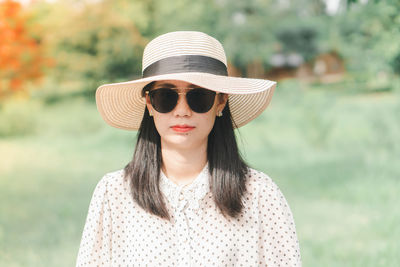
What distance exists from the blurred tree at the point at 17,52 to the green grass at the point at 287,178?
289 cm

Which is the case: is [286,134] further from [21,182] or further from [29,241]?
[29,241]

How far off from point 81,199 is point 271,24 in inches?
729

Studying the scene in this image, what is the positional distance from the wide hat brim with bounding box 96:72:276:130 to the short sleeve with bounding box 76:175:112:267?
0.37m

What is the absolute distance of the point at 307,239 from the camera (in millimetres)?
5250

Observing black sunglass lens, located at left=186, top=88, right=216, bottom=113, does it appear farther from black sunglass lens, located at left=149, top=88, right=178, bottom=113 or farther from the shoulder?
the shoulder

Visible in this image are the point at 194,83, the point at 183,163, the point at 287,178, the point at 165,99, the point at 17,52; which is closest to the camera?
the point at 194,83

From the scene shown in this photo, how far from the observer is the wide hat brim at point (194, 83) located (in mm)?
1688

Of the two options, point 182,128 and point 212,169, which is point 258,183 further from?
point 182,128

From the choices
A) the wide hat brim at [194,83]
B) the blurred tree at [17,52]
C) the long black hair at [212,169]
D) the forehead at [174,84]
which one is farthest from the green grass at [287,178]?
the blurred tree at [17,52]

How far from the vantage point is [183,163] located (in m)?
1.86

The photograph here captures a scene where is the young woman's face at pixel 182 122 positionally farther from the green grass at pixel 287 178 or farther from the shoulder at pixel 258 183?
the green grass at pixel 287 178

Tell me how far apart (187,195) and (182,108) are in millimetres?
315

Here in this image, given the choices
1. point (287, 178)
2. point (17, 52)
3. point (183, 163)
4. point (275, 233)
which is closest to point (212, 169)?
point (183, 163)

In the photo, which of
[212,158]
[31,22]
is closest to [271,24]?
[31,22]
